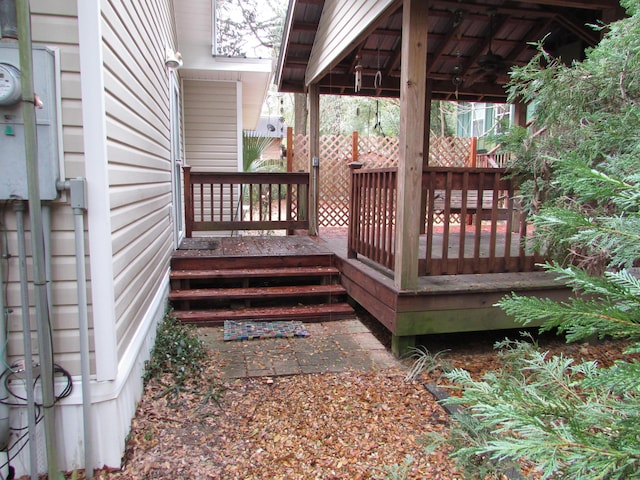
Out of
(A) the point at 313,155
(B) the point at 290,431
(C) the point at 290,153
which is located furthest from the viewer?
(C) the point at 290,153

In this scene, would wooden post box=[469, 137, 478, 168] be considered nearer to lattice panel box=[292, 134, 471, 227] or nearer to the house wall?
lattice panel box=[292, 134, 471, 227]

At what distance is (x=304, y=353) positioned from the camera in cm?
347

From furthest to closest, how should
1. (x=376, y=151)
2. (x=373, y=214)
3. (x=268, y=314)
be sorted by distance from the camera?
(x=376, y=151) → (x=268, y=314) → (x=373, y=214)

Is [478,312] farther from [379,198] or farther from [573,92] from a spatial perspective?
[573,92]

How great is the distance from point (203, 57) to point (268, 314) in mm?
4375

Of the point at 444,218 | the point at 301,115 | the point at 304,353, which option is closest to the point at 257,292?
the point at 304,353

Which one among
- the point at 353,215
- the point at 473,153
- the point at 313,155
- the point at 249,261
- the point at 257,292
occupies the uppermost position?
the point at 473,153

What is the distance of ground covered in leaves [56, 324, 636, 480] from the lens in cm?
210

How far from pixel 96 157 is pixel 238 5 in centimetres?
1751

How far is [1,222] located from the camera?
195 cm

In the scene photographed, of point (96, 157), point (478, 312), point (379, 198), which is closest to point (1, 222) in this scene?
point (96, 157)

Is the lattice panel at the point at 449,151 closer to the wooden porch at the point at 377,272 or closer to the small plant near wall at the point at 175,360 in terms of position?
the wooden porch at the point at 377,272

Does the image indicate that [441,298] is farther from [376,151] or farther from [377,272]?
[376,151]

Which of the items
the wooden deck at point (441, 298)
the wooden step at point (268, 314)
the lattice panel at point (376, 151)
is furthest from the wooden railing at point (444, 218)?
the lattice panel at point (376, 151)
